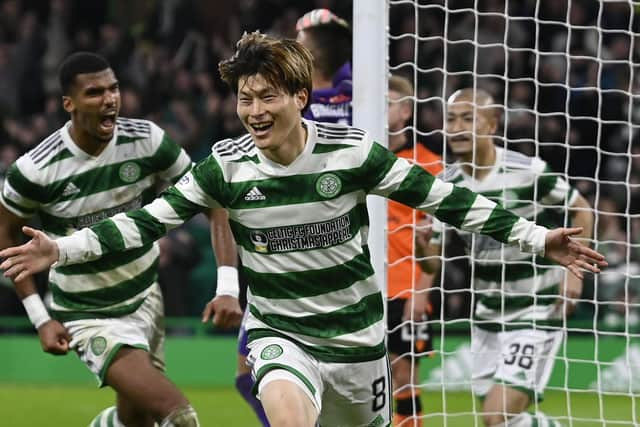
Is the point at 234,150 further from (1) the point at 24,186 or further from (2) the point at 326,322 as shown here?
(1) the point at 24,186

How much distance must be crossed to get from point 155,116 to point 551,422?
27.0ft

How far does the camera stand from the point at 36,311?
5.83 m

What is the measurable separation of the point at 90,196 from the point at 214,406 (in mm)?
4617

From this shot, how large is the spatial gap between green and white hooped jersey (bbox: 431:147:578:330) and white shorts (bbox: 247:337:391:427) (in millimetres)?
1915

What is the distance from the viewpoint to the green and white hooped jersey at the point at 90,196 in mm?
5824

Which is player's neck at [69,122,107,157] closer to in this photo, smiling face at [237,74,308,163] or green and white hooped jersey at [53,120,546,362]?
green and white hooped jersey at [53,120,546,362]

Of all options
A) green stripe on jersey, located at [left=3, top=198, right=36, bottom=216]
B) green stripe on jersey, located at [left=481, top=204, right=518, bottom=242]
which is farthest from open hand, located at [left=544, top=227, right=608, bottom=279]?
green stripe on jersey, located at [left=3, top=198, right=36, bottom=216]

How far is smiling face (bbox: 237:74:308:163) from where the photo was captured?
14.8 ft

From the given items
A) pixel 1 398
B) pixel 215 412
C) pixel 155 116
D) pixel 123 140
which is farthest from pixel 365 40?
pixel 155 116

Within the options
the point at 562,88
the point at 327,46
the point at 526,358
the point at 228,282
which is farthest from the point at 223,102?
the point at 228,282

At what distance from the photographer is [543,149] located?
39.4 ft

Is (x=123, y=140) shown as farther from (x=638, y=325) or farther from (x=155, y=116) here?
(x=155, y=116)

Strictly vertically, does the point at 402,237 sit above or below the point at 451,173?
below

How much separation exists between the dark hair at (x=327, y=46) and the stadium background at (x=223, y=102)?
155 inches
